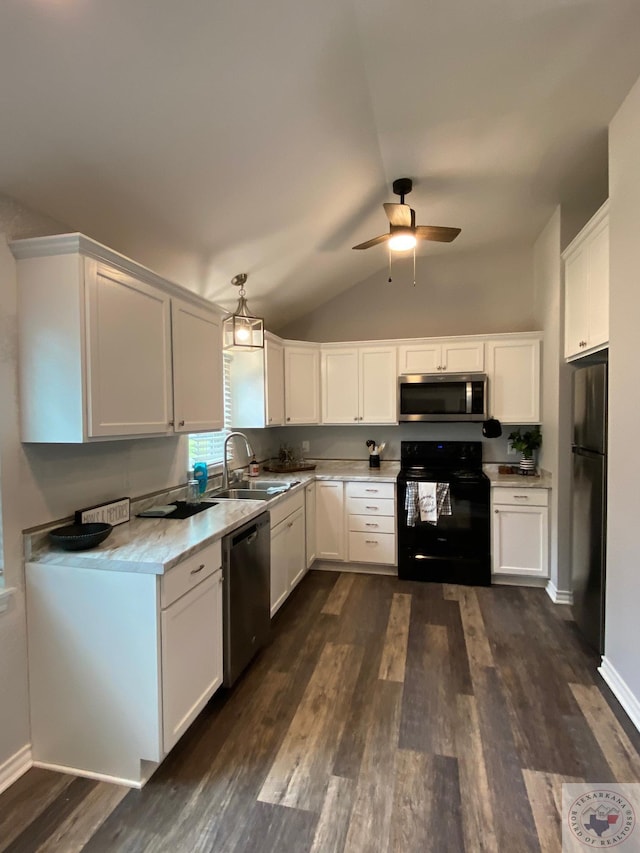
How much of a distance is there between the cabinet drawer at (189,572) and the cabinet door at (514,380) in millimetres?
2862

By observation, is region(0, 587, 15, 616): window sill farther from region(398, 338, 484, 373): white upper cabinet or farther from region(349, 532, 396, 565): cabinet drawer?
region(398, 338, 484, 373): white upper cabinet

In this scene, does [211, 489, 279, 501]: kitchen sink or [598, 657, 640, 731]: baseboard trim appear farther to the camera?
[211, 489, 279, 501]: kitchen sink

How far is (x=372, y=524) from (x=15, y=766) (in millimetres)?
2729

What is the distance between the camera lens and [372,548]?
3795 mm

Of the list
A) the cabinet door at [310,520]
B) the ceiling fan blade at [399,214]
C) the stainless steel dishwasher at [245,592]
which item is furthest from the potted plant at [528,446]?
the stainless steel dishwasher at [245,592]

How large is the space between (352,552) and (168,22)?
3579 millimetres

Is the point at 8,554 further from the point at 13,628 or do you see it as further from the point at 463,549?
the point at 463,549

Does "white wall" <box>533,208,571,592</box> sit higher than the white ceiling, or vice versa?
the white ceiling

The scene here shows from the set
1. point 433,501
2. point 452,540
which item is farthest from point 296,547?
point 452,540

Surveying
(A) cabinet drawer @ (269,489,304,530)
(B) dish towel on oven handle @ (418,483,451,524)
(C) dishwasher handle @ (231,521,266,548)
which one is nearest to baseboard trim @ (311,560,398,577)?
→ (B) dish towel on oven handle @ (418,483,451,524)

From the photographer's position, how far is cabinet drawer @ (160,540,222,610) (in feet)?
5.50

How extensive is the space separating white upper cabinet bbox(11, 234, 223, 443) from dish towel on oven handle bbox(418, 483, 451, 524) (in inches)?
94.3

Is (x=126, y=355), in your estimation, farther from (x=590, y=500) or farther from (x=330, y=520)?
(x=590, y=500)

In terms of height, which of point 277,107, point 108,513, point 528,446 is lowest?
point 108,513
